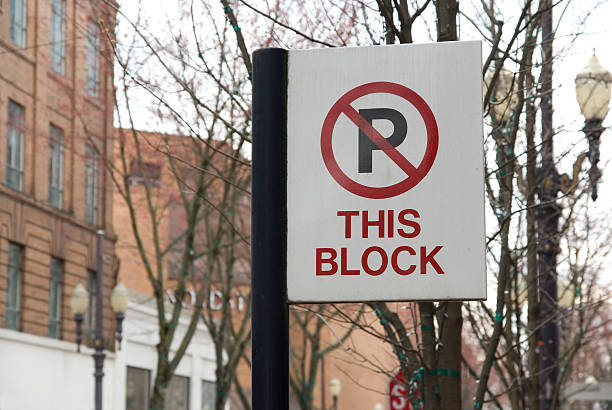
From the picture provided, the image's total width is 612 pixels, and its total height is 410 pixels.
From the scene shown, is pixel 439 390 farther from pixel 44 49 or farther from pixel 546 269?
pixel 44 49

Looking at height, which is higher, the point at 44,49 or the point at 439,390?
the point at 44,49

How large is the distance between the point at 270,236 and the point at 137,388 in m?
34.1

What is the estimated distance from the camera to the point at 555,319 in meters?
11.1

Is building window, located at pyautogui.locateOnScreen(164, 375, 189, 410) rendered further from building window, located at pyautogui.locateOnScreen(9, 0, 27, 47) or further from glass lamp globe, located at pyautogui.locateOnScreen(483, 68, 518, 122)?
glass lamp globe, located at pyautogui.locateOnScreen(483, 68, 518, 122)

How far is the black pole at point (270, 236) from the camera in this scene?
2988mm

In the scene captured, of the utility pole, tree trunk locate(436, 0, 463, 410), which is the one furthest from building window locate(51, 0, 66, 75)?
tree trunk locate(436, 0, 463, 410)

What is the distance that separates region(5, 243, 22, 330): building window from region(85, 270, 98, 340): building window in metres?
3.06

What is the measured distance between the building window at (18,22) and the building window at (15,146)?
182 centimetres

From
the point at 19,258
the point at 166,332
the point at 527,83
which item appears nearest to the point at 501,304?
the point at 527,83

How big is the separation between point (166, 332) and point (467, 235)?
1816cm

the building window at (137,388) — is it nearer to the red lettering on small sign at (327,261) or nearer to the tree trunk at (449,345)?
the tree trunk at (449,345)

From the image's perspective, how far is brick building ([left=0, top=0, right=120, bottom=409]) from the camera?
27891 millimetres

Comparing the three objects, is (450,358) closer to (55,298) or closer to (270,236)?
(270,236)

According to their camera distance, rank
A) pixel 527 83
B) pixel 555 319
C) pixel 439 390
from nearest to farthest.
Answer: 1. pixel 439 390
2. pixel 527 83
3. pixel 555 319
